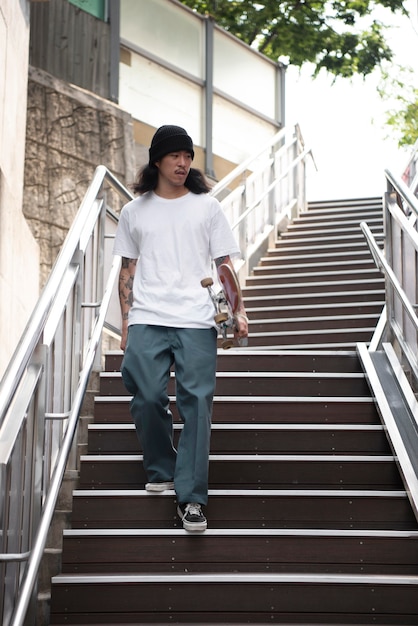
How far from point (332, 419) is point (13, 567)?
230 cm

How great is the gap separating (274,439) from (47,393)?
1.42 metres

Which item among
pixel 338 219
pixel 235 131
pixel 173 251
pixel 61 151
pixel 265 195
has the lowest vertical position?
pixel 173 251

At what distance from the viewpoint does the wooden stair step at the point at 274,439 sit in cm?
506

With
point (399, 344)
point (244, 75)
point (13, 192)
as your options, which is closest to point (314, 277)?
point (13, 192)

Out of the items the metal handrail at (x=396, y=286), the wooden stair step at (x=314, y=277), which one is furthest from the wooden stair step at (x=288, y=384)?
the wooden stair step at (x=314, y=277)

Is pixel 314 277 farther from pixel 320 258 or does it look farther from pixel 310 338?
pixel 310 338

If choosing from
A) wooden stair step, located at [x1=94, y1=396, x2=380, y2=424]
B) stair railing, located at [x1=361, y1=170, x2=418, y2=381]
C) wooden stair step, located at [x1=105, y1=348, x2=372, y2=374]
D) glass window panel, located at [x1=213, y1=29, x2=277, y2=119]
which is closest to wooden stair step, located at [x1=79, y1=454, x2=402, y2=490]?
wooden stair step, located at [x1=94, y1=396, x2=380, y2=424]

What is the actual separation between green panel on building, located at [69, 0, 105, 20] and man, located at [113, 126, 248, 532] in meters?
7.56

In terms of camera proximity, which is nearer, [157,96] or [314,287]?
[314,287]

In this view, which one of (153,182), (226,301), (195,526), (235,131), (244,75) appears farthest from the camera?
(244,75)

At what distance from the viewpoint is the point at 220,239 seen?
A: 178 inches

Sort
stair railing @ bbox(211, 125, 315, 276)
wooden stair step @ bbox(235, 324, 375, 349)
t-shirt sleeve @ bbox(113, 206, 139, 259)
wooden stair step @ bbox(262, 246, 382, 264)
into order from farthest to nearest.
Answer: stair railing @ bbox(211, 125, 315, 276) → wooden stair step @ bbox(262, 246, 382, 264) → wooden stair step @ bbox(235, 324, 375, 349) → t-shirt sleeve @ bbox(113, 206, 139, 259)

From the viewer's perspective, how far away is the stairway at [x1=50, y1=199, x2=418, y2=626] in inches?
156

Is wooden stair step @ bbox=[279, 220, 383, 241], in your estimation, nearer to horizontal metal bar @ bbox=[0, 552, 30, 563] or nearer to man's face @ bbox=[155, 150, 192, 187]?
man's face @ bbox=[155, 150, 192, 187]
